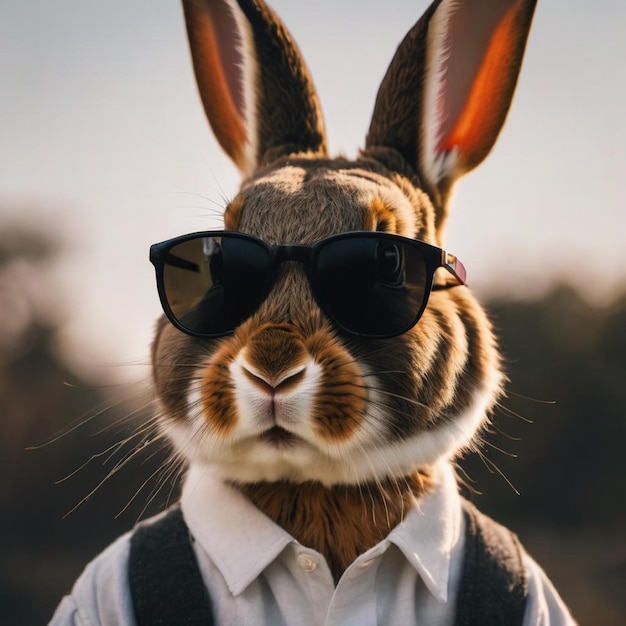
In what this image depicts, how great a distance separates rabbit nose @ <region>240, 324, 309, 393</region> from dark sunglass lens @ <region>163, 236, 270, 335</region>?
0.11 m

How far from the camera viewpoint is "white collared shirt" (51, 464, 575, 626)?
141 centimetres

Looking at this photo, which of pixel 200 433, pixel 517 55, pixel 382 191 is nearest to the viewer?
pixel 200 433

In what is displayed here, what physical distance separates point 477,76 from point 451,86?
0.06 meters

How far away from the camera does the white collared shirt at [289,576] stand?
1.41 m

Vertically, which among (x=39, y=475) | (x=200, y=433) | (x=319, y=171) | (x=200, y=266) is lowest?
(x=39, y=475)

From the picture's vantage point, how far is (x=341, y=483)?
1.43m

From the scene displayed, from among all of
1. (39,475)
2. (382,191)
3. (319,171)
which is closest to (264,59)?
(319,171)

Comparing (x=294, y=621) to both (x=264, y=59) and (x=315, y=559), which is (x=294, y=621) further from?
(x=264, y=59)

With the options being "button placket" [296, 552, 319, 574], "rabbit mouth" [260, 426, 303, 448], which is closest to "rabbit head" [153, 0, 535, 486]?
"rabbit mouth" [260, 426, 303, 448]

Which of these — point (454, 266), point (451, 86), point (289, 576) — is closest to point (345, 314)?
point (454, 266)

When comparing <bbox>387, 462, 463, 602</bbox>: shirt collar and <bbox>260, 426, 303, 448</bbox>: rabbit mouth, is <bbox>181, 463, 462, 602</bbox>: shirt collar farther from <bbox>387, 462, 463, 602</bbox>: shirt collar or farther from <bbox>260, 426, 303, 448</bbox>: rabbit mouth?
<bbox>260, 426, 303, 448</bbox>: rabbit mouth

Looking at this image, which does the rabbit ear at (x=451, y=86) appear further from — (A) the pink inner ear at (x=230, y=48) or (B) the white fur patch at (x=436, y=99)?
(A) the pink inner ear at (x=230, y=48)

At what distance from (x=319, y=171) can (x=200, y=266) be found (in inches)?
12.0

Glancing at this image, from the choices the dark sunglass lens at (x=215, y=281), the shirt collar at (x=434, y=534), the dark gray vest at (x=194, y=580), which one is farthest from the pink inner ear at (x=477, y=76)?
the dark gray vest at (x=194, y=580)
